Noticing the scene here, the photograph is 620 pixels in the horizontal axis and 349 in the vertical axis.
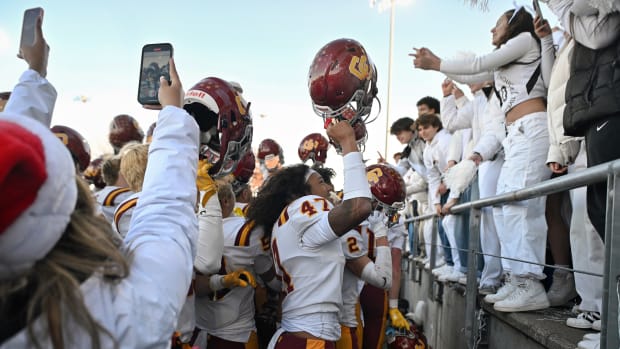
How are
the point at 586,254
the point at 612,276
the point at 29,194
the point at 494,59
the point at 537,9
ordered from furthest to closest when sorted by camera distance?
1. the point at 494,59
2. the point at 537,9
3. the point at 586,254
4. the point at 612,276
5. the point at 29,194

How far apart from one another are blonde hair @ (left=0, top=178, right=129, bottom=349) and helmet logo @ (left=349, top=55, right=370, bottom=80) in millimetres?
1877

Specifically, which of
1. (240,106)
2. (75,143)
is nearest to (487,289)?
(240,106)

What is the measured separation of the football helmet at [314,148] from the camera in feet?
24.8

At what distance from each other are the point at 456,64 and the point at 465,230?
6.63 ft

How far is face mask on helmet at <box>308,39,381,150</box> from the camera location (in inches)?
105

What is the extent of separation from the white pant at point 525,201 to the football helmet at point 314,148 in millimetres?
3756

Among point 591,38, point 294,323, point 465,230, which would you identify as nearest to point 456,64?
point 591,38

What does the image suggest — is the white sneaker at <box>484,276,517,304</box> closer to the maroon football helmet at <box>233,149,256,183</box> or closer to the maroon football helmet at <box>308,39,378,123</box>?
the maroon football helmet at <box>308,39,378,123</box>

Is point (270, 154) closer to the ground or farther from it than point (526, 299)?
farther from it

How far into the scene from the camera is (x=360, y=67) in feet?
8.93

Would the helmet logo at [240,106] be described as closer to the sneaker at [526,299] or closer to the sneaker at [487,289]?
the sneaker at [526,299]

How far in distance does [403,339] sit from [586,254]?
1618 mm

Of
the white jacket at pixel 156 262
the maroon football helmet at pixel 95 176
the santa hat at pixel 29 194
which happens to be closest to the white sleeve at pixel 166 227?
the white jacket at pixel 156 262

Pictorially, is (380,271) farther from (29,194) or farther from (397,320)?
(29,194)
